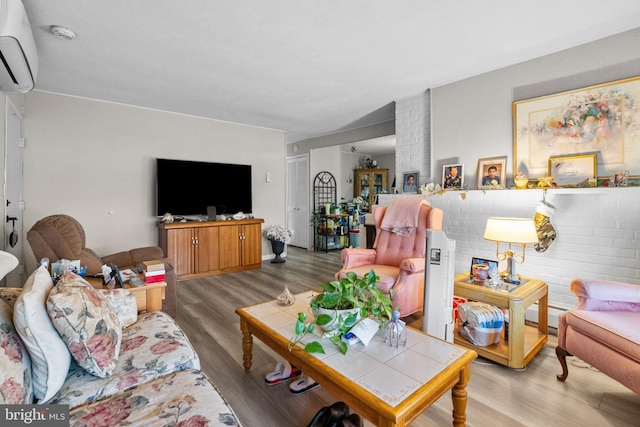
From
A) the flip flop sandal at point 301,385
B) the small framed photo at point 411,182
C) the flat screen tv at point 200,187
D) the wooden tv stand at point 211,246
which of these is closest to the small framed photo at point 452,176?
the small framed photo at point 411,182

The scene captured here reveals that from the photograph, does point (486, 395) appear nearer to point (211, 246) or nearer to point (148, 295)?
point (148, 295)

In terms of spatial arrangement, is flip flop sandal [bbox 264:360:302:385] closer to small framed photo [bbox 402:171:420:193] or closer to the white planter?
the white planter

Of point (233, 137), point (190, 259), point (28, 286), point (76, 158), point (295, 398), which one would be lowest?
point (295, 398)

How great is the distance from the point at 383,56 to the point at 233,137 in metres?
3.10

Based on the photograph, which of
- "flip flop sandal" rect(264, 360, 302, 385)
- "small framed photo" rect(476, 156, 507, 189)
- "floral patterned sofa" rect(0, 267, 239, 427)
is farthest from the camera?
"small framed photo" rect(476, 156, 507, 189)

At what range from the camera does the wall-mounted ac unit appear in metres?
1.70

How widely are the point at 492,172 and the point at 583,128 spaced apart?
0.76 metres

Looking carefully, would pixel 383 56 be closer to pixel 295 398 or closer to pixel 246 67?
pixel 246 67

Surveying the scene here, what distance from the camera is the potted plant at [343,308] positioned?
1433 millimetres

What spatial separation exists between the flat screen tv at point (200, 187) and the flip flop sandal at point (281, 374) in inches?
126

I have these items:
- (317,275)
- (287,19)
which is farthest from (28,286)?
(317,275)

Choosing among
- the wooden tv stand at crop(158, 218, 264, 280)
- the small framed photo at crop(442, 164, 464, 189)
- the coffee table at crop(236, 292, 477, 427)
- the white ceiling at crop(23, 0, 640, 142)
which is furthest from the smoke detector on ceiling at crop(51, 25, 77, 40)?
the small framed photo at crop(442, 164, 464, 189)

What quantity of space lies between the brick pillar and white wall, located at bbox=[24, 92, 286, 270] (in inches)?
111

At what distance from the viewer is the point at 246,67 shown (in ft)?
9.80
